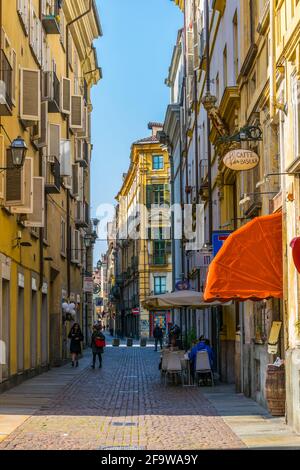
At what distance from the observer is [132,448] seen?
41.3 ft

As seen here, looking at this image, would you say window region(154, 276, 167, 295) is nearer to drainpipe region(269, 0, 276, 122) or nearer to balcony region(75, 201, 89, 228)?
balcony region(75, 201, 89, 228)

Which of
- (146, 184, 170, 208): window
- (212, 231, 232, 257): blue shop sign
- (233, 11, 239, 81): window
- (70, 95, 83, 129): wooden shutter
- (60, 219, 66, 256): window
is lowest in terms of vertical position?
(212, 231, 232, 257): blue shop sign

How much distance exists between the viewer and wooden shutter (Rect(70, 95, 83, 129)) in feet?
122

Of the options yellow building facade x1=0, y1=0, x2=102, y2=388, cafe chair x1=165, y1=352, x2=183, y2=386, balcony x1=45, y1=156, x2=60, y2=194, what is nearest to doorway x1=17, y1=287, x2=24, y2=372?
yellow building facade x1=0, y1=0, x2=102, y2=388

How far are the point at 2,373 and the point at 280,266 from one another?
8.95 m

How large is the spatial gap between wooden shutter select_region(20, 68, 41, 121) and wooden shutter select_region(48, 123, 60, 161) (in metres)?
6.63

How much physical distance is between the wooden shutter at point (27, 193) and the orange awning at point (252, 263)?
7.88 m

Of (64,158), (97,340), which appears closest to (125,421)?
(97,340)

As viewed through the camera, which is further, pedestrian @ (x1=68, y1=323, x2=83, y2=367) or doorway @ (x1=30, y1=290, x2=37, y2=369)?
pedestrian @ (x1=68, y1=323, x2=83, y2=367)

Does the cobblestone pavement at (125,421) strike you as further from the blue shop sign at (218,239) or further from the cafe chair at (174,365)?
the blue shop sign at (218,239)

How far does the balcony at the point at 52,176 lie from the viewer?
31.2 m

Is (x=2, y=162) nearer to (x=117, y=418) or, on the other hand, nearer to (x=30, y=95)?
(x=30, y=95)

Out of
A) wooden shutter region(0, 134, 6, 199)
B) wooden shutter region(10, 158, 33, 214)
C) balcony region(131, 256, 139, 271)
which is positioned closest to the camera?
wooden shutter region(0, 134, 6, 199)

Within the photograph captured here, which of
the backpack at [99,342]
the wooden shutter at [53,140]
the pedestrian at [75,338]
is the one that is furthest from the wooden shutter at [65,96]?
the backpack at [99,342]
